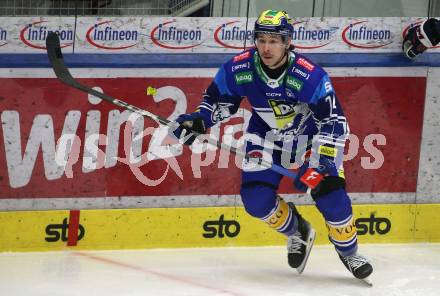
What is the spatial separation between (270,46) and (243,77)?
10.4 inches

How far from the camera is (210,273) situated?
16.5 ft

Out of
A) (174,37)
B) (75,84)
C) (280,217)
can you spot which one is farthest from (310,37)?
(75,84)

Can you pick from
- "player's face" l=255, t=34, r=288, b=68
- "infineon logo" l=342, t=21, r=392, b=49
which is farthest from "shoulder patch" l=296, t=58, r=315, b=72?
"infineon logo" l=342, t=21, r=392, b=49

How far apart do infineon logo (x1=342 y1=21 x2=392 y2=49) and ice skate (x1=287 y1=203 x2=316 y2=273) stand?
4.10 ft

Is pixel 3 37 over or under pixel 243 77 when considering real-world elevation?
over

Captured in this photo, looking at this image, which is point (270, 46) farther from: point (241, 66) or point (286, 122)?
point (286, 122)

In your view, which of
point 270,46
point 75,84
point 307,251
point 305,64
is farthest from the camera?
point 307,251

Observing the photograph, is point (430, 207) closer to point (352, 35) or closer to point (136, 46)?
point (352, 35)

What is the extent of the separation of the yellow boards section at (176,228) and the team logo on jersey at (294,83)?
4.06 ft

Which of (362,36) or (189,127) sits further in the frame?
(362,36)

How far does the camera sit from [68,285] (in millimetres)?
4660

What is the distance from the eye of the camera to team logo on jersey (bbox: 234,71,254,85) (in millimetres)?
4723

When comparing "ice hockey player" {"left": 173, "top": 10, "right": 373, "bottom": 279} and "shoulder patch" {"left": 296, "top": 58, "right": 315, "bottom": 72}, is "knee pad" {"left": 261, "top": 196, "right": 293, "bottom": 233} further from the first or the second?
"shoulder patch" {"left": 296, "top": 58, "right": 315, "bottom": 72}

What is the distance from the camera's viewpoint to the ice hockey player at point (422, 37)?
5.60 metres
